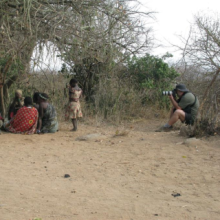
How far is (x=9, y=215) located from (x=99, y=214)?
0.85 metres

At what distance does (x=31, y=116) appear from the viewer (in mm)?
7305

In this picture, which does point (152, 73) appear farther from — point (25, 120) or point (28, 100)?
point (25, 120)

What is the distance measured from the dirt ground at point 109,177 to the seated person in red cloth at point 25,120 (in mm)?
284

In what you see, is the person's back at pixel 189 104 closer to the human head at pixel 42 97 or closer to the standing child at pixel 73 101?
the standing child at pixel 73 101

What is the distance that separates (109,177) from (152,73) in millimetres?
7122

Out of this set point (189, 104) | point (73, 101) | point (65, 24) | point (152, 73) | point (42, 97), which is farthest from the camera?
point (152, 73)

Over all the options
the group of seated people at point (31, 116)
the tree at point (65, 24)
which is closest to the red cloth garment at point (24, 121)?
the group of seated people at point (31, 116)

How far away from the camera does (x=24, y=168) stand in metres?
4.89

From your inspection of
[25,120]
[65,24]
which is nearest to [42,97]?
[25,120]

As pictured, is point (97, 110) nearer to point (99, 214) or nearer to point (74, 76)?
point (74, 76)

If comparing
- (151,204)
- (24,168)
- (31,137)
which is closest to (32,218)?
(151,204)

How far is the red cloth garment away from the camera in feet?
23.9

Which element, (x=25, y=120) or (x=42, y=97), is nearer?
(x=25, y=120)

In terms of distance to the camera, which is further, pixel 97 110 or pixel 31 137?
pixel 97 110
